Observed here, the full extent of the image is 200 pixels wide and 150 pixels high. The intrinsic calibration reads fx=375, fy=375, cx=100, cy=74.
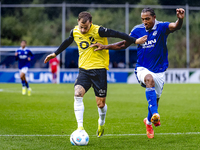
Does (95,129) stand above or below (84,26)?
below

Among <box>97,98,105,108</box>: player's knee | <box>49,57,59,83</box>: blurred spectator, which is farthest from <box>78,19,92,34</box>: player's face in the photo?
<box>49,57,59,83</box>: blurred spectator

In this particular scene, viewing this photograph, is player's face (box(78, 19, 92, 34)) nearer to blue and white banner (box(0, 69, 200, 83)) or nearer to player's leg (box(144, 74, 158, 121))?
player's leg (box(144, 74, 158, 121))

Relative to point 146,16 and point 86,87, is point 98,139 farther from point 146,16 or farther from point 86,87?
point 146,16

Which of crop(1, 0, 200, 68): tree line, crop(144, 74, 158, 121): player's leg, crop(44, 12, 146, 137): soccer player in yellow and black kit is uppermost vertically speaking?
crop(1, 0, 200, 68): tree line

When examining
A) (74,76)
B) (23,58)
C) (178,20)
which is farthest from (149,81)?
(74,76)

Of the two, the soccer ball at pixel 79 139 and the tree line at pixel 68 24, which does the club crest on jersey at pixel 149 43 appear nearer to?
the soccer ball at pixel 79 139

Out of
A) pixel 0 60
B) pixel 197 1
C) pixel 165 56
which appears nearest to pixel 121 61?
pixel 0 60

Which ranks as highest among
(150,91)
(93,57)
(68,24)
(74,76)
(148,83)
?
(68,24)

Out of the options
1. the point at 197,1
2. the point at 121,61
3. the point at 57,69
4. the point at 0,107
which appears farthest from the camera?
the point at 197,1

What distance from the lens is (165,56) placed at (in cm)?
627

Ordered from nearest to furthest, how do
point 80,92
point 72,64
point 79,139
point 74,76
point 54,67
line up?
point 79,139 → point 80,92 → point 54,67 → point 74,76 → point 72,64

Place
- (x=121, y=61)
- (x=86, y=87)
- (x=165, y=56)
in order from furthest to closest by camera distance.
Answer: (x=121, y=61) < (x=165, y=56) < (x=86, y=87)

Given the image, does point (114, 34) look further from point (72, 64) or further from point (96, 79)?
point (72, 64)

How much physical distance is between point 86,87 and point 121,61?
68.6ft
